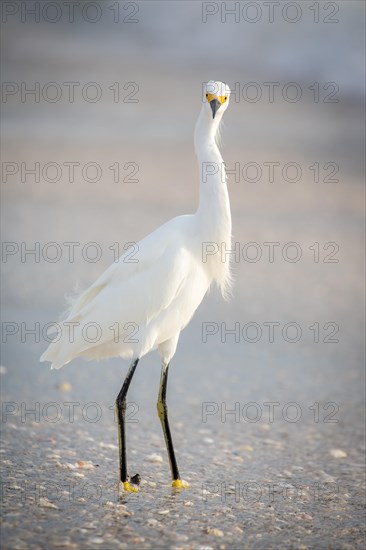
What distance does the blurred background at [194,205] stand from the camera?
6.08 m

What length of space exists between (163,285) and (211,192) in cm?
63

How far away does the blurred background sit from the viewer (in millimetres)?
6080

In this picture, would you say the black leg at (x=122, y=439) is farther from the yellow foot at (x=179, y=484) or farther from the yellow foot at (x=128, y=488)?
the yellow foot at (x=179, y=484)

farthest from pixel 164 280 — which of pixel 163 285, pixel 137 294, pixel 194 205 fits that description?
pixel 194 205

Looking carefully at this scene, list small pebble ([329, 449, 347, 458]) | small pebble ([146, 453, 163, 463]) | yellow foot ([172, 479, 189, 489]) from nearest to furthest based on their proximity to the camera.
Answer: yellow foot ([172, 479, 189, 489]) < small pebble ([146, 453, 163, 463]) < small pebble ([329, 449, 347, 458])

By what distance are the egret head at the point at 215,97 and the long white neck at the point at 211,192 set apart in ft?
0.19

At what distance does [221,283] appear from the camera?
475 centimetres

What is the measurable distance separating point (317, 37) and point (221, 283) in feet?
88.3

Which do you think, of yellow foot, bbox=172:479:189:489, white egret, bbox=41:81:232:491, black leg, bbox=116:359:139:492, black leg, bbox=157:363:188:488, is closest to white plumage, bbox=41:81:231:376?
white egret, bbox=41:81:232:491

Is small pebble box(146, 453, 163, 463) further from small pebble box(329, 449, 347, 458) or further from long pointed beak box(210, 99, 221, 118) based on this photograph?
long pointed beak box(210, 99, 221, 118)

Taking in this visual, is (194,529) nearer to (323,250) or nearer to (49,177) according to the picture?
(323,250)

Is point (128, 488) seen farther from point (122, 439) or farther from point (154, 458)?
point (154, 458)

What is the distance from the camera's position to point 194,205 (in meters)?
14.1

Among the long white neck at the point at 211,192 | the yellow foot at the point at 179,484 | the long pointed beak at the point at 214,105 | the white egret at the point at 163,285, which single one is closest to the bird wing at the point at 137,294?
the white egret at the point at 163,285
